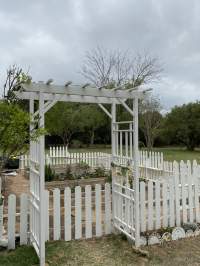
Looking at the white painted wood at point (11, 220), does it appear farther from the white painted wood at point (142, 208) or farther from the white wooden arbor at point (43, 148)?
the white painted wood at point (142, 208)

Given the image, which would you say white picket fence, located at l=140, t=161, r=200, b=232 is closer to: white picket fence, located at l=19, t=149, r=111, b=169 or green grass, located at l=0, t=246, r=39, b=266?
green grass, located at l=0, t=246, r=39, b=266

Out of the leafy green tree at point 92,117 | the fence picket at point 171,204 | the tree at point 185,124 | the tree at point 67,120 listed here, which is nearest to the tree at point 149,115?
the leafy green tree at point 92,117

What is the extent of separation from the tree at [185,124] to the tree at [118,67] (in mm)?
12040

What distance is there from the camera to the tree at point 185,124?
31.4 m

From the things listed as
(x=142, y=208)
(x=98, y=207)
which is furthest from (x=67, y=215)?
(x=142, y=208)

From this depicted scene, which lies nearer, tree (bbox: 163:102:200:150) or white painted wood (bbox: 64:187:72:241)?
white painted wood (bbox: 64:187:72:241)

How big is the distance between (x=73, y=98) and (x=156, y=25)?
707 cm

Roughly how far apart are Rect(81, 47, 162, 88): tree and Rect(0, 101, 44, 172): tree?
16463mm

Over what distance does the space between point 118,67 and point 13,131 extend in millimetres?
18199

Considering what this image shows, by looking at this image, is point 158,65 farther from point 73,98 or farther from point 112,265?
point 112,265

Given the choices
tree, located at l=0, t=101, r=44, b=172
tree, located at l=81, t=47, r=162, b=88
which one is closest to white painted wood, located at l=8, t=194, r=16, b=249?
tree, located at l=0, t=101, r=44, b=172

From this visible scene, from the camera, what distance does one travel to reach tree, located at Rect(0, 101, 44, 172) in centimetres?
296

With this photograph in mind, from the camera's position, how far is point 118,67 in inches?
808

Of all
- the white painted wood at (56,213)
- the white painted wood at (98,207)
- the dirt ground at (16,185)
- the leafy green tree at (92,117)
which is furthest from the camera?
the leafy green tree at (92,117)
